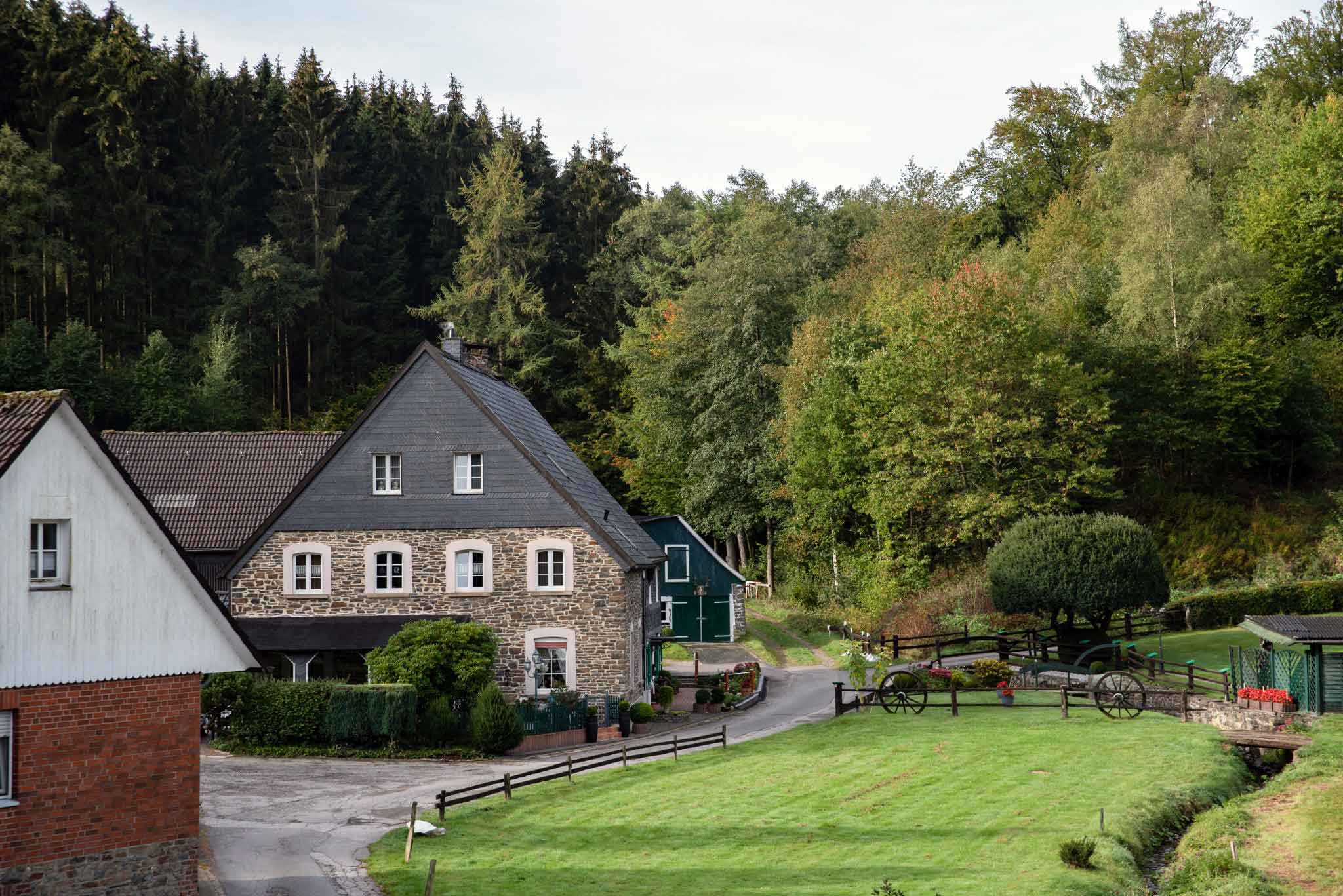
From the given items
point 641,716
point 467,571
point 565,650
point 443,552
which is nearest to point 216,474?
point 443,552

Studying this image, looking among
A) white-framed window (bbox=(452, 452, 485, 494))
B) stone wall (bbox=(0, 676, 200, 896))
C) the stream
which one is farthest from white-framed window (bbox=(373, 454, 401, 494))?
the stream

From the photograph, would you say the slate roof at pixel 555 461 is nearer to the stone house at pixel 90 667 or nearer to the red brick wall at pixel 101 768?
the stone house at pixel 90 667

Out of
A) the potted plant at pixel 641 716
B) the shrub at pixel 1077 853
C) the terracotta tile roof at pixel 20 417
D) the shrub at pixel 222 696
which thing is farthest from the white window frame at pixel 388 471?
the shrub at pixel 1077 853

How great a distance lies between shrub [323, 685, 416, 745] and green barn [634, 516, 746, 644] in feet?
68.8

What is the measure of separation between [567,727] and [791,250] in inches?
1569

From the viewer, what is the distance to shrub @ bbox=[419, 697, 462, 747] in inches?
1168

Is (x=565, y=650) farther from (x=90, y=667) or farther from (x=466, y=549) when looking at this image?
(x=90, y=667)

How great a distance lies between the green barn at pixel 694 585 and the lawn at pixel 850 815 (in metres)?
19.0

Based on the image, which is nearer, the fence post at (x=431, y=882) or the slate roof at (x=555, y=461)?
the fence post at (x=431, y=882)

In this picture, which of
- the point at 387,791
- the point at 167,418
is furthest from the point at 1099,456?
the point at 167,418

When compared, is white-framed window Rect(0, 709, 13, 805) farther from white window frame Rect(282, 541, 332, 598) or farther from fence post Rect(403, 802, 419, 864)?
white window frame Rect(282, 541, 332, 598)

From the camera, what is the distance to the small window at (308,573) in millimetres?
33781

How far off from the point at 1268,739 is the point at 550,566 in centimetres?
1843

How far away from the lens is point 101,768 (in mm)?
16109
